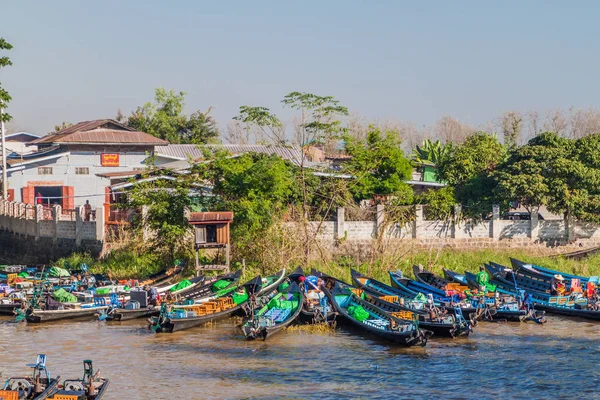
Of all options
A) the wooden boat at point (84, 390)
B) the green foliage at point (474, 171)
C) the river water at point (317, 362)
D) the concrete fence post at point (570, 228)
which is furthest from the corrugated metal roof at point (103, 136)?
the wooden boat at point (84, 390)

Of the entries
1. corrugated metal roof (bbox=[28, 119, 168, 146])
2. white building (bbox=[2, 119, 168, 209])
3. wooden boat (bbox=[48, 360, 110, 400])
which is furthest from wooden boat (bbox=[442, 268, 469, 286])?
corrugated metal roof (bbox=[28, 119, 168, 146])

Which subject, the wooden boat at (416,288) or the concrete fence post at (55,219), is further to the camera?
the concrete fence post at (55,219)

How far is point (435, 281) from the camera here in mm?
30016

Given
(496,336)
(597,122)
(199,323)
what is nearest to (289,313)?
Answer: (199,323)

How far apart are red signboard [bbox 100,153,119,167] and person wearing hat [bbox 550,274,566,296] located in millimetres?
28016

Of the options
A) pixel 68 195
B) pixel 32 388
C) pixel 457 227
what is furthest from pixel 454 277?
pixel 68 195

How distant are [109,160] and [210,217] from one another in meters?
20.0

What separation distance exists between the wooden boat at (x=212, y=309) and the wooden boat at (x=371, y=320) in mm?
2278

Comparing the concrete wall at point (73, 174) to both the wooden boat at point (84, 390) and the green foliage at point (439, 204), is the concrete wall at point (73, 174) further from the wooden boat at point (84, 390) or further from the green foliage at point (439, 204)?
the wooden boat at point (84, 390)

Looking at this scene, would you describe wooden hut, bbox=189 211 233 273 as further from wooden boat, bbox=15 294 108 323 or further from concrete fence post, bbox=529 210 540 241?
concrete fence post, bbox=529 210 540 241

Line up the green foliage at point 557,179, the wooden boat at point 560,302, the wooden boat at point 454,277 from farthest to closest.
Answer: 1. the green foliage at point 557,179
2. the wooden boat at point 454,277
3. the wooden boat at point 560,302

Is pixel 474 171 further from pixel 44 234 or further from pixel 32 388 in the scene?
pixel 32 388

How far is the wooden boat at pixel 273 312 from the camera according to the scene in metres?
22.9

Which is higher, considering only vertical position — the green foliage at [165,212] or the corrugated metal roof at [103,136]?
the corrugated metal roof at [103,136]
